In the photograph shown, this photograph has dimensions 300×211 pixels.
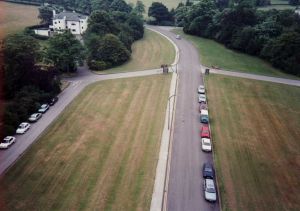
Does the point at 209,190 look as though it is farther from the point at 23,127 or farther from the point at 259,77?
the point at 259,77

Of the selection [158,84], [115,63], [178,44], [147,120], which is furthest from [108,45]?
[147,120]

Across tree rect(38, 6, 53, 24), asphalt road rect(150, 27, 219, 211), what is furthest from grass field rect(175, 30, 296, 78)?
tree rect(38, 6, 53, 24)

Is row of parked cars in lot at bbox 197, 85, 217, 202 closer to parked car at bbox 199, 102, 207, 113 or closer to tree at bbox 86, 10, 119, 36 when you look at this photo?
parked car at bbox 199, 102, 207, 113

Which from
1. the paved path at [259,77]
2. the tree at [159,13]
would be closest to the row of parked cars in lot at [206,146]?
the paved path at [259,77]

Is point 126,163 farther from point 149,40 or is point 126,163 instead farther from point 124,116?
point 149,40

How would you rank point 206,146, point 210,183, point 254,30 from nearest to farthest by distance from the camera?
point 210,183
point 206,146
point 254,30

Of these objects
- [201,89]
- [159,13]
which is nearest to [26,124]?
[201,89]
